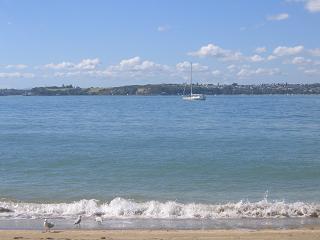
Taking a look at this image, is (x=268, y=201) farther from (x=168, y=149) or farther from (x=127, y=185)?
(x=168, y=149)

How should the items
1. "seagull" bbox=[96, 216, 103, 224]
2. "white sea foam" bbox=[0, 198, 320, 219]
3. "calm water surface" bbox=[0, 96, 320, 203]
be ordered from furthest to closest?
"calm water surface" bbox=[0, 96, 320, 203], "white sea foam" bbox=[0, 198, 320, 219], "seagull" bbox=[96, 216, 103, 224]

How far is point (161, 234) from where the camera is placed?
1883 centimetres

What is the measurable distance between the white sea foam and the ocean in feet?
0.14

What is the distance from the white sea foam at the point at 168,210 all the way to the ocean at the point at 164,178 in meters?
0.04

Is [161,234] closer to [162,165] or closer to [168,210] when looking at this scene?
[168,210]

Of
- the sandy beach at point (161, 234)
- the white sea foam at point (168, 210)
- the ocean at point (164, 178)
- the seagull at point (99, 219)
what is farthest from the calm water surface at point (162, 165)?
the sandy beach at point (161, 234)

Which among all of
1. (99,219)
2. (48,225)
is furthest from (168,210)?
(48,225)

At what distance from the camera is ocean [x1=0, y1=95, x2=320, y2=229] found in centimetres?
2302

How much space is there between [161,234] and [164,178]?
13681 millimetres

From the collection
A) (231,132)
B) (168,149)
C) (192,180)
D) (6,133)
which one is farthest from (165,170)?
(6,133)

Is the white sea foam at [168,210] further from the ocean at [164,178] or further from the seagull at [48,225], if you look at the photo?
the seagull at [48,225]

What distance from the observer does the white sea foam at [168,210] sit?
75.5ft

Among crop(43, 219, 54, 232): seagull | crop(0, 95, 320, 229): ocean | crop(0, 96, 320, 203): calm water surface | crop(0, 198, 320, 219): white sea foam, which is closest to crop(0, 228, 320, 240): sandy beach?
crop(43, 219, 54, 232): seagull

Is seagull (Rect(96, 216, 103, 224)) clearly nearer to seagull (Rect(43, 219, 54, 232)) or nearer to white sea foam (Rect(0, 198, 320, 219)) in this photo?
white sea foam (Rect(0, 198, 320, 219))
